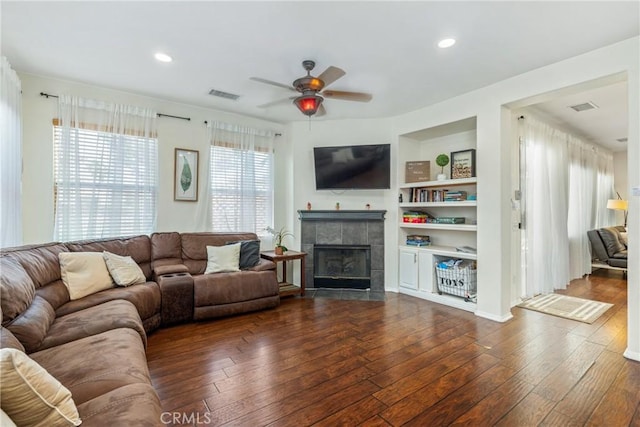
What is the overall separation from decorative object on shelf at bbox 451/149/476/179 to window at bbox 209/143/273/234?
274 cm

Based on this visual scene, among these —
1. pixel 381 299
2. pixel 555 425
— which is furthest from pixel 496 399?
pixel 381 299

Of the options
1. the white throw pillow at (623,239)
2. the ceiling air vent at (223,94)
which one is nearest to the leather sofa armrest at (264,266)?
the ceiling air vent at (223,94)

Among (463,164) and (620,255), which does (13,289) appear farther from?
(620,255)

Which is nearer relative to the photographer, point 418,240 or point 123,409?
point 123,409

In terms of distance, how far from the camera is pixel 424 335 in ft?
9.34

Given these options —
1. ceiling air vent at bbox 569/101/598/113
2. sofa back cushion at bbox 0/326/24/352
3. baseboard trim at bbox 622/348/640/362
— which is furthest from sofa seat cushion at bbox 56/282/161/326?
ceiling air vent at bbox 569/101/598/113

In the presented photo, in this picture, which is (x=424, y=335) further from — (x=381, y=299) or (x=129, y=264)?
(x=129, y=264)

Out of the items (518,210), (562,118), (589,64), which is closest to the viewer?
(589,64)

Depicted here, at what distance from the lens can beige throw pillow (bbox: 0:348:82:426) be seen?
91 cm

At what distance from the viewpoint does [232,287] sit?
335 cm

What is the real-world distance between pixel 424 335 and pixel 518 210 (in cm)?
213

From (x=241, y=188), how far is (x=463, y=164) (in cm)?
319

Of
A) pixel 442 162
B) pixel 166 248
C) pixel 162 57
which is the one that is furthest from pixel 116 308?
pixel 442 162

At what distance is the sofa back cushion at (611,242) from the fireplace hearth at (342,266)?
4.36 m
